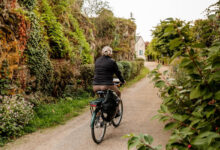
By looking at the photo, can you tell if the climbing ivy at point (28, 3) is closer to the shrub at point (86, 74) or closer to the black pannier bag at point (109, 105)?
the shrub at point (86, 74)

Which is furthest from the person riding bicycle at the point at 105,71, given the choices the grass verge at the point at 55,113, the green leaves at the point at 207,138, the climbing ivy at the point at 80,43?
the climbing ivy at the point at 80,43

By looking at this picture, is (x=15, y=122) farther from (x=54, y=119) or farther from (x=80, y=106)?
(x=80, y=106)

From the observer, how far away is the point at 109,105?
14.9ft

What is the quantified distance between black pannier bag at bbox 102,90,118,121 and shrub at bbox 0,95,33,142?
2306 millimetres

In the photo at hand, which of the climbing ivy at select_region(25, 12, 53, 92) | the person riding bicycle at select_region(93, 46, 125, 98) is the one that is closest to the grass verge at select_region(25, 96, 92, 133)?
the climbing ivy at select_region(25, 12, 53, 92)

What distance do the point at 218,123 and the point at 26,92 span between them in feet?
22.1

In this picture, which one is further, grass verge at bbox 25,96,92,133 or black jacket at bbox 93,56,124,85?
grass verge at bbox 25,96,92,133

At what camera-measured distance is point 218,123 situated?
3.76 feet

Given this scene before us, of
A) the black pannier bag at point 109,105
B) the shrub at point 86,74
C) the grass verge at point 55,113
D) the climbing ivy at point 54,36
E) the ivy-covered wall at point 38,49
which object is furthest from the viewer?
the shrub at point 86,74

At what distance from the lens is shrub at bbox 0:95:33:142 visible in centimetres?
449

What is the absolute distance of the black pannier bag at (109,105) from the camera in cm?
447

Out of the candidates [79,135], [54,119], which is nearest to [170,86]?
[79,135]

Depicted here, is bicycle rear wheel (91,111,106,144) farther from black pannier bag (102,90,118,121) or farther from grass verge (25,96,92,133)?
grass verge (25,96,92,133)

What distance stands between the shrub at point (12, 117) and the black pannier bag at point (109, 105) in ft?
7.57
